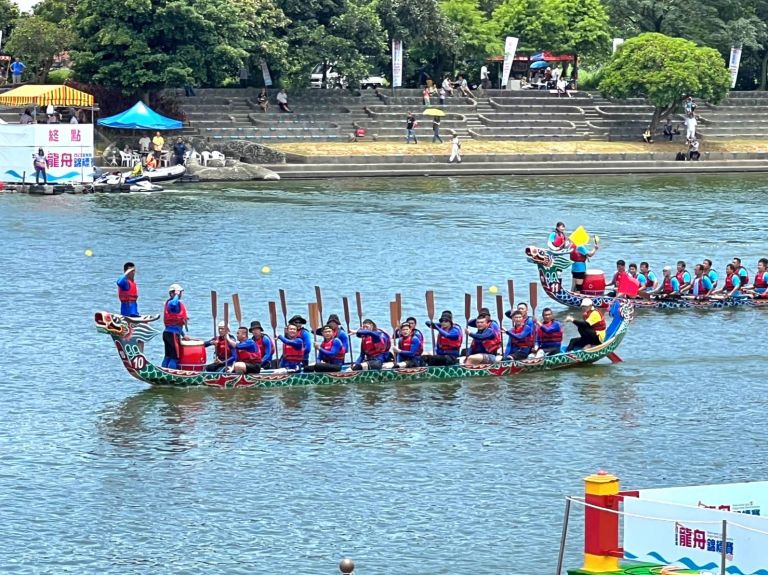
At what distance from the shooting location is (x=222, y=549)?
21219 millimetres

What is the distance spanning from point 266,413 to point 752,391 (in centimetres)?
993

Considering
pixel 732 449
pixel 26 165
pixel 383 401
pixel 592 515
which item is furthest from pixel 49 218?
pixel 592 515

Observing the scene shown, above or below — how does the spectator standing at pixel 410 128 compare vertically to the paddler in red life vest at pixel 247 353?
above

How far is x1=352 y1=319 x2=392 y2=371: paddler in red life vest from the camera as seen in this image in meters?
30.0

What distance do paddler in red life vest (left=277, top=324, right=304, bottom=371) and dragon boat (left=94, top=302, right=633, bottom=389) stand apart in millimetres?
220

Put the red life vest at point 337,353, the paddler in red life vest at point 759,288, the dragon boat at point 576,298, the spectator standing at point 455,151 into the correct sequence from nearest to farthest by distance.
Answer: the red life vest at point 337,353 → the dragon boat at point 576,298 → the paddler in red life vest at point 759,288 → the spectator standing at point 455,151

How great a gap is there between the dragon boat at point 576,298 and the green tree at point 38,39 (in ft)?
120

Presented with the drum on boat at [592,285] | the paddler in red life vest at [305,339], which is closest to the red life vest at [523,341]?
the paddler in red life vest at [305,339]

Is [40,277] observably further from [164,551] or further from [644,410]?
[164,551]

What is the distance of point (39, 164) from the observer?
58781 millimetres

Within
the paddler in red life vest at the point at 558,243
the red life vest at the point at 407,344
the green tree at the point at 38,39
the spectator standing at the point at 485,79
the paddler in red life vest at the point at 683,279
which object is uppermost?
the green tree at the point at 38,39

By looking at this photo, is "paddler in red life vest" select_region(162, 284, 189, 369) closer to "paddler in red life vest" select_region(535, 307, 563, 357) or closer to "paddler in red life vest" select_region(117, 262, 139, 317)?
"paddler in red life vest" select_region(117, 262, 139, 317)

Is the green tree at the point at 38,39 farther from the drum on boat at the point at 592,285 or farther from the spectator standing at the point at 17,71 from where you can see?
the drum on boat at the point at 592,285

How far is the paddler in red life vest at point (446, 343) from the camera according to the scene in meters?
30.4
